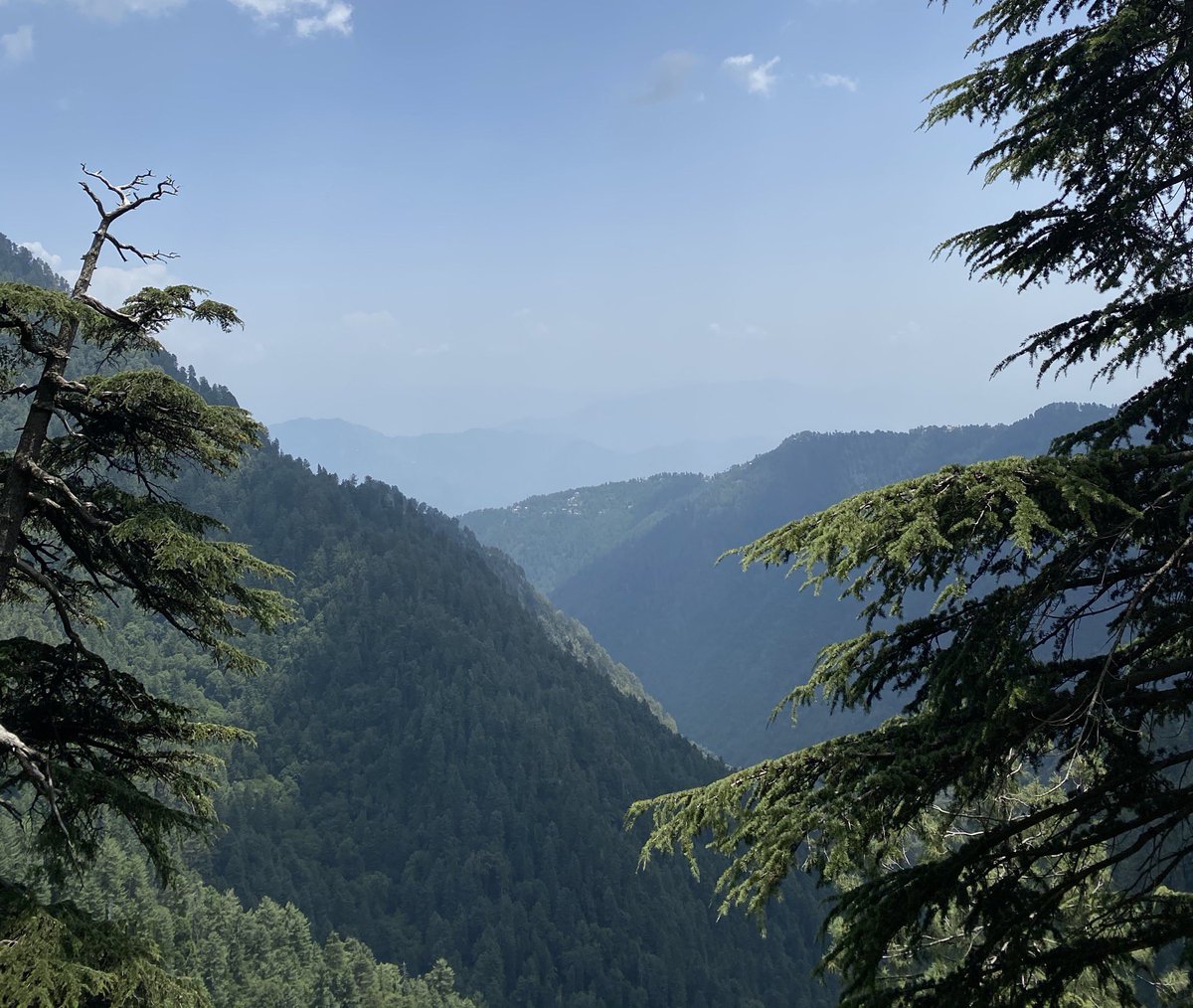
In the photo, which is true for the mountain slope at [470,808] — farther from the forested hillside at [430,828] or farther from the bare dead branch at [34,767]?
the bare dead branch at [34,767]

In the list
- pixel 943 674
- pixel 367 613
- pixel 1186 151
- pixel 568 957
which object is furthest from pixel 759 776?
pixel 367 613

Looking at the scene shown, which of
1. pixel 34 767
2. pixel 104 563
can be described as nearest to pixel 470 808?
pixel 104 563

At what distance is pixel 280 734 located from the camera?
6604 inches

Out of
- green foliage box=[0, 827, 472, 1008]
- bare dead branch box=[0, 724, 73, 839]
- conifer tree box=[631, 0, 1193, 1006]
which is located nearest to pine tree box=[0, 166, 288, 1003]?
bare dead branch box=[0, 724, 73, 839]

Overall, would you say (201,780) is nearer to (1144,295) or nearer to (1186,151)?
(1144,295)

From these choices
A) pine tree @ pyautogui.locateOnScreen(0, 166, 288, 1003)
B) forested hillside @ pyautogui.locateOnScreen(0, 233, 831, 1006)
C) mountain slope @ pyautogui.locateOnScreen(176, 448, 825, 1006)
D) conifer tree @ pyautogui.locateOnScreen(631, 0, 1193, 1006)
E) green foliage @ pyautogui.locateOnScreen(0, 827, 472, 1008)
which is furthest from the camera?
mountain slope @ pyautogui.locateOnScreen(176, 448, 825, 1006)

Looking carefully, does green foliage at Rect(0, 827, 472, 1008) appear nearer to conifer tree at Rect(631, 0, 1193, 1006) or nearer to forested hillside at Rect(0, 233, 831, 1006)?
forested hillside at Rect(0, 233, 831, 1006)

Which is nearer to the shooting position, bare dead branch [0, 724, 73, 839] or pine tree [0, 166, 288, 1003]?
bare dead branch [0, 724, 73, 839]

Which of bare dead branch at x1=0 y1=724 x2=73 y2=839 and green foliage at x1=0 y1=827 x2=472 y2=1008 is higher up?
bare dead branch at x1=0 y1=724 x2=73 y2=839

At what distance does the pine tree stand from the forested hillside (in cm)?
7779

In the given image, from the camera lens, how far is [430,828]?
506ft

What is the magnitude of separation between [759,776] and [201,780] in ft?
19.5

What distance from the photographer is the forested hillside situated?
9244cm

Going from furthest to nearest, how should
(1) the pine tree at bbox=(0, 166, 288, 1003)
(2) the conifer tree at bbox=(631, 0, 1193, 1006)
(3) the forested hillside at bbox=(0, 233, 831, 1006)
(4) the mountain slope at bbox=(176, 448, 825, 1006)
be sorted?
(4) the mountain slope at bbox=(176, 448, 825, 1006) < (3) the forested hillside at bbox=(0, 233, 831, 1006) < (1) the pine tree at bbox=(0, 166, 288, 1003) < (2) the conifer tree at bbox=(631, 0, 1193, 1006)
